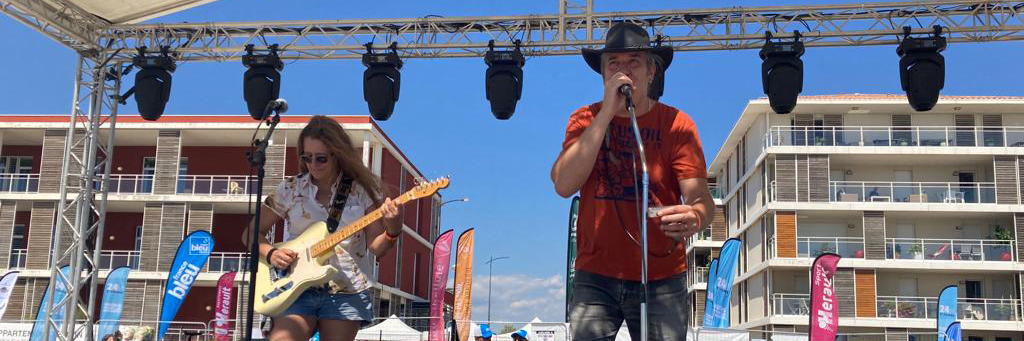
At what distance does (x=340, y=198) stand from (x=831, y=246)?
34.6 meters

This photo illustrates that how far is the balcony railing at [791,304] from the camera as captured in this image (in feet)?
116

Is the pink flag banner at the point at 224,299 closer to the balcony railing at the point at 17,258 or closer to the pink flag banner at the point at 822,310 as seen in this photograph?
the balcony railing at the point at 17,258

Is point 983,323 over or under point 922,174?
under

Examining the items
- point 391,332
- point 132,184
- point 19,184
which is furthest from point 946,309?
point 19,184

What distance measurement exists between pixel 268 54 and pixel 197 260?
1161 cm

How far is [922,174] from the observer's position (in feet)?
121

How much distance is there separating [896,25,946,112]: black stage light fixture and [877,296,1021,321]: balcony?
2551cm

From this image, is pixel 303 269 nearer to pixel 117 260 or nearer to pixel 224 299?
pixel 224 299

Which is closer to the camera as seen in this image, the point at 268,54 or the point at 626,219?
the point at 626,219

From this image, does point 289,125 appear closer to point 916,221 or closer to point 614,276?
point 916,221

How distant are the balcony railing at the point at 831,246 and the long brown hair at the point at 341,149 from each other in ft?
111

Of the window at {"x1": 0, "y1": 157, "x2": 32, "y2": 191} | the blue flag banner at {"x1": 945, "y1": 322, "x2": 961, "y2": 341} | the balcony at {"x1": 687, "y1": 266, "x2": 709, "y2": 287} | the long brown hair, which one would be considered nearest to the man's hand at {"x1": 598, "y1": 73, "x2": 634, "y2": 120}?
the long brown hair

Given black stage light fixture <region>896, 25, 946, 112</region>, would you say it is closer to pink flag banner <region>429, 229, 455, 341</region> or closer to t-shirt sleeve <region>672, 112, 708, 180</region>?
t-shirt sleeve <region>672, 112, 708, 180</region>

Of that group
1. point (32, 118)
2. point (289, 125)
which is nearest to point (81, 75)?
point (289, 125)
